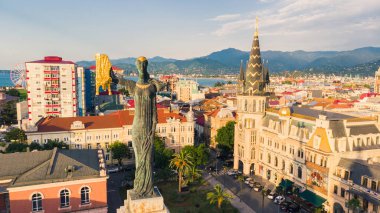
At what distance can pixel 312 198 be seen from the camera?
151 ft

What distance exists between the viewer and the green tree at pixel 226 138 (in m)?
73.9

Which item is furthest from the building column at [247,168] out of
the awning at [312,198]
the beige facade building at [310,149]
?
the awning at [312,198]

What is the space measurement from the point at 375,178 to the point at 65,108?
87287mm

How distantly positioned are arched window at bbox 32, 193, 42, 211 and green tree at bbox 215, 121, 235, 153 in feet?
155

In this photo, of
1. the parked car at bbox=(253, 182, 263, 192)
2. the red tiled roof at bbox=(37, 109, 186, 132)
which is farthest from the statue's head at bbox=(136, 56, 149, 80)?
the red tiled roof at bbox=(37, 109, 186, 132)

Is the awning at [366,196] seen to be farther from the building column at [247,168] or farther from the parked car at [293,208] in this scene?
the building column at [247,168]

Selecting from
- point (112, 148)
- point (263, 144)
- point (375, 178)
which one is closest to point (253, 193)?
point (263, 144)

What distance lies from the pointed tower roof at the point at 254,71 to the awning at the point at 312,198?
22405 millimetres

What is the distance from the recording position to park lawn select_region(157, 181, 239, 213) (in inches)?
1764

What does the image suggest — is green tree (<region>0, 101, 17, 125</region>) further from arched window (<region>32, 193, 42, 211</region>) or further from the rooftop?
arched window (<region>32, 193, 42, 211</region>)

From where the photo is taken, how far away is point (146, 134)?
18.2m

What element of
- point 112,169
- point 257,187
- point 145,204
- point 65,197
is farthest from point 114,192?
point 145,204

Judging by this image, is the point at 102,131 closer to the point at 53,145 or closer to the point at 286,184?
the point at 53,145

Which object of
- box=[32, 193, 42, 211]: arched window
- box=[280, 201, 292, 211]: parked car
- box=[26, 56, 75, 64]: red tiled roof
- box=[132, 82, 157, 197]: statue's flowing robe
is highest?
box=[26, 56, 75, 64]: red tiled roof
